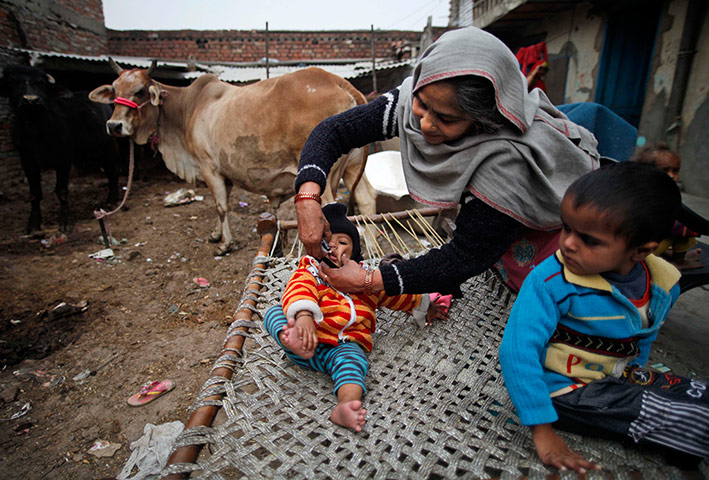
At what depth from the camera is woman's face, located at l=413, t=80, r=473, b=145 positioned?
4.08 feet

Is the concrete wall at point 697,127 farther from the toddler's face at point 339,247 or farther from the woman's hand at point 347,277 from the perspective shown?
the woman's hand at point 347,277

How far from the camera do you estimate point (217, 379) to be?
1404 millimetres

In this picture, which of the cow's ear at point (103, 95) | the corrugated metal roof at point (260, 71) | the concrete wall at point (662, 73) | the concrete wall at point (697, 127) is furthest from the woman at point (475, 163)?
the corrugated metal roof at point (260, 71)

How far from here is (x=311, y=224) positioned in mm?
1467

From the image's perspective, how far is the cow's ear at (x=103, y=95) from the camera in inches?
159

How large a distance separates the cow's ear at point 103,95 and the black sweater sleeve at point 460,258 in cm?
426

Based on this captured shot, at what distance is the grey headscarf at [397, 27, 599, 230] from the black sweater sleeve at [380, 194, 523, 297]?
0.06m

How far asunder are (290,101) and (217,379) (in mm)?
2714

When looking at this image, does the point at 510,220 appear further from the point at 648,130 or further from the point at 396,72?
the point at 396,72

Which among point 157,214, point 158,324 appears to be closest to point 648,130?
point 158,324

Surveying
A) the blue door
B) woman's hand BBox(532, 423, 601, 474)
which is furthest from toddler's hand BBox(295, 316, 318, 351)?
the blue door

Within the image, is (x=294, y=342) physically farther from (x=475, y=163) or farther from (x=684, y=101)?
(x=684, y=101)

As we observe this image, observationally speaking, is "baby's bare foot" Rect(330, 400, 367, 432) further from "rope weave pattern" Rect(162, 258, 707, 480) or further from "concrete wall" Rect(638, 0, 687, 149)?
"concrete wall" Rect(638, 0, 687, 149)

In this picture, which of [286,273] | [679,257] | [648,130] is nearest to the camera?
[679,257]
